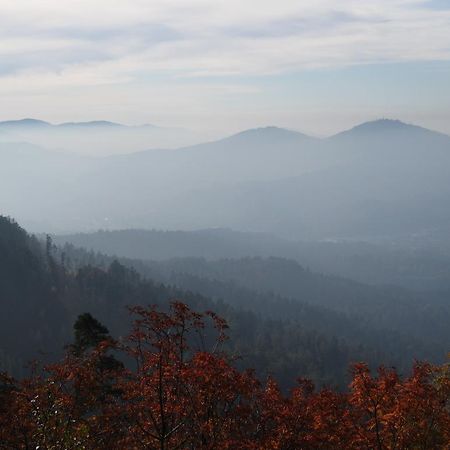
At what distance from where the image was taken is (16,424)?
15.6 metres

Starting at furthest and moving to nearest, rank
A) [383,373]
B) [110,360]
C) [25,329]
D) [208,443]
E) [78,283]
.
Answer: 1. [78,283]
2. [25,329]
3. [110,360]
4. [383,373]
5. [208,443]

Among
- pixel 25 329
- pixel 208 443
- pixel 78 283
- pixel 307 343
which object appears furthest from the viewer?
pixel 307 343

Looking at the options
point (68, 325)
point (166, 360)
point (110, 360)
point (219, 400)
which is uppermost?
point (166, 360)

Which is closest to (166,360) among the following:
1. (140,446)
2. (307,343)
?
(140,446)

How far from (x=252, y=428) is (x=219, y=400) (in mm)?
1911

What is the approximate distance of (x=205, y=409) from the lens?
1546 centimetres

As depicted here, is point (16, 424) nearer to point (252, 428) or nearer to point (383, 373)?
point (252, 428)

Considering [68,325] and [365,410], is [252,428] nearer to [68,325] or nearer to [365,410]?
[365,410]

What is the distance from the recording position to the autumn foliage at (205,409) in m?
15.0

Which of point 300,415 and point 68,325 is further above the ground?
point 300,415

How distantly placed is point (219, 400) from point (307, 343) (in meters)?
156

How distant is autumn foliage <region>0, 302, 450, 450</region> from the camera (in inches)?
591

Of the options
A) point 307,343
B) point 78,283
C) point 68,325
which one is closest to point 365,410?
point 68,325

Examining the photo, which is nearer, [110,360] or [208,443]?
[208,443]
